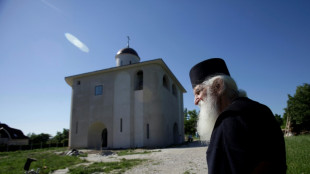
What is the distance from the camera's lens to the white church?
64.3 feet

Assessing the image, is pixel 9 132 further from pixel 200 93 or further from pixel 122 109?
pixel 200 93

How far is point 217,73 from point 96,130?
→ 22920mm

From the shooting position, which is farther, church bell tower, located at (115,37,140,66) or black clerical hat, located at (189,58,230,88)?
church bell tower, located at (115,37,140,66)

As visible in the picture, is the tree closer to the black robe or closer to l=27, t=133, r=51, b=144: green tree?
the black robe

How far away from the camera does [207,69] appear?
1.76 metres

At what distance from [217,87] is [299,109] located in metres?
39.5

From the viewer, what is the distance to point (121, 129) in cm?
2020

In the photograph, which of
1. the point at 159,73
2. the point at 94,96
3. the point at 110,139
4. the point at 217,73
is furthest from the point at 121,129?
the point at 217,73

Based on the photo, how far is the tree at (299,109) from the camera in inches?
1208

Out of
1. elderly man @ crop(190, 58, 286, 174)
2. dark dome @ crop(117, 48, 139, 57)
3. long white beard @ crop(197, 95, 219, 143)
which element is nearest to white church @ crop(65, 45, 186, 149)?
dark dome @ crop(117, 48, 139, 57)

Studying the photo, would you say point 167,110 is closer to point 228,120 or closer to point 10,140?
point 228,120

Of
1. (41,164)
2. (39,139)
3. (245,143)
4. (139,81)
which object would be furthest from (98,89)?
(39,139)

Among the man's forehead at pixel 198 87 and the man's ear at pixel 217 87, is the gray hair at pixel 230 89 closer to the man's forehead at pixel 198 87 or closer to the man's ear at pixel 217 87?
the man's ear at pixel 217 87

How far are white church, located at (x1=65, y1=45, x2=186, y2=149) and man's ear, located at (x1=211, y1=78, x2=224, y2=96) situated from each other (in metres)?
18.1
